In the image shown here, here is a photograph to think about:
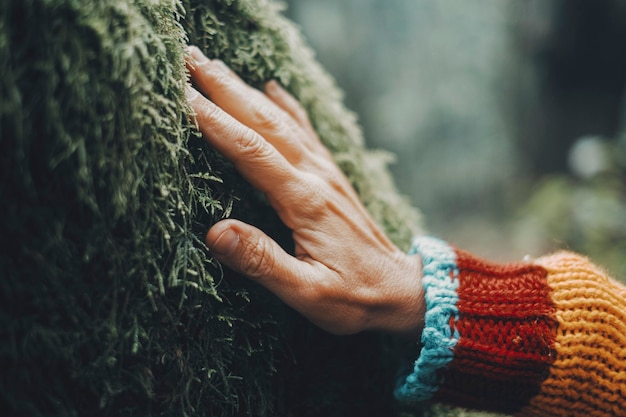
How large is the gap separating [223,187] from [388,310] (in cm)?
50

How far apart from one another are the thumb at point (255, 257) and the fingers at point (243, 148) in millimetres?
127

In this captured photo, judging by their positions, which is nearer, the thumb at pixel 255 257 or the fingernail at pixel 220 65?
the thumb at pixel 255 257

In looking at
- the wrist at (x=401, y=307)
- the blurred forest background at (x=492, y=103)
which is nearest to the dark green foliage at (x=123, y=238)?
the wrist at (x=401, y=307)

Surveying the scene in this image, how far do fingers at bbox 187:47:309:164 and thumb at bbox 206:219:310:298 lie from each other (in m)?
0.30

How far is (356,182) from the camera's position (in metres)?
1.51

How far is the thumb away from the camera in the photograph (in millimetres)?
921

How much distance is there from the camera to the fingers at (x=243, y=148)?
95 centimetres

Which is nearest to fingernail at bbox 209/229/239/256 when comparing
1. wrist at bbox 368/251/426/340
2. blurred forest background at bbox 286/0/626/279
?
wrist at bbox 368/251/426/340

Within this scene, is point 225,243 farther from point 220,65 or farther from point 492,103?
point 492,103

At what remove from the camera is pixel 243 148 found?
0.98m

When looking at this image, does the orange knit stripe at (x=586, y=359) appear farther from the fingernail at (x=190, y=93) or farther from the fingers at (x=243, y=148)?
the fingernail at (x=190, y=93)

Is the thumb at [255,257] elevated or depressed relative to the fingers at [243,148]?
depressed

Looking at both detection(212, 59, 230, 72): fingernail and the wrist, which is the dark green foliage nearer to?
detection(212, 59, 230, 72): fingernail

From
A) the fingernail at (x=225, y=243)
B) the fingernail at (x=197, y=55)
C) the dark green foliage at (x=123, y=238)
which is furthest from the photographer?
the fingernail at (x=197, y=55)
